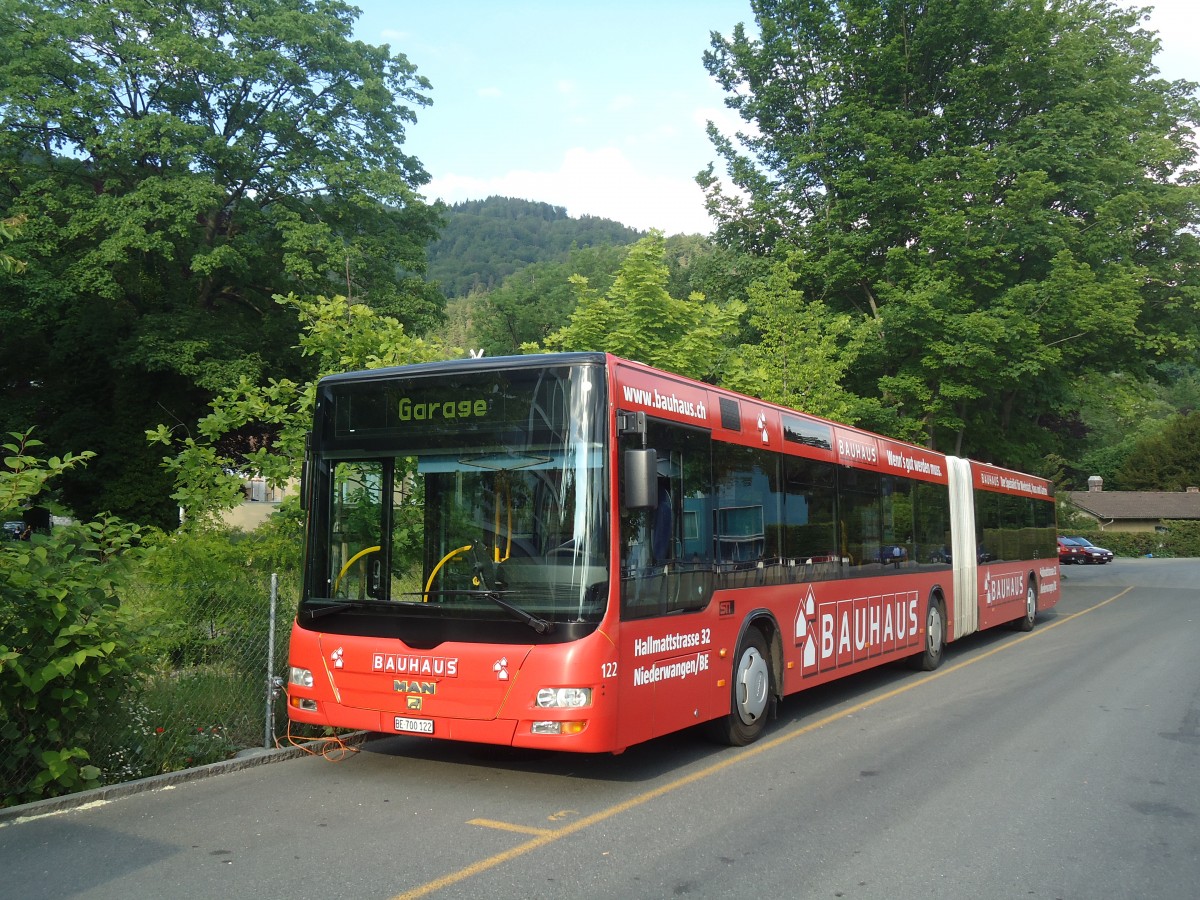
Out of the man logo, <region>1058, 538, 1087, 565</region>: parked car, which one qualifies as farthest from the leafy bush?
<region>1058, 538, 1087, 565</region>: parked car

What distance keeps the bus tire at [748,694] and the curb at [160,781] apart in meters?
3.11

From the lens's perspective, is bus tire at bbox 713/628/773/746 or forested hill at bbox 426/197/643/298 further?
forested hill at bbox 426/197/643/298

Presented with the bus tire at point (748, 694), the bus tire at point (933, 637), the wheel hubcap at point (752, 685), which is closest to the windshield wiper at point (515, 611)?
the bus tire at point (748, 694)

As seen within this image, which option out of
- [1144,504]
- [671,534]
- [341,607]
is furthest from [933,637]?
[1144,504]

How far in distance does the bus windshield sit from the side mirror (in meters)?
0.20

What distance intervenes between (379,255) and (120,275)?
22.4ft

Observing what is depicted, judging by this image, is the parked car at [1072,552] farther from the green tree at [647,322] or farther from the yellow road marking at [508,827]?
the yellow road marking at [508,827]

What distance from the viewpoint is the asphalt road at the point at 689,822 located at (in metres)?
5.19

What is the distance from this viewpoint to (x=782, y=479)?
985 centimetres

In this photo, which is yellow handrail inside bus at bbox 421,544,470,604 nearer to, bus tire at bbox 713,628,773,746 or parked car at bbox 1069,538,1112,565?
bus tire at bbox 713,628,773,746

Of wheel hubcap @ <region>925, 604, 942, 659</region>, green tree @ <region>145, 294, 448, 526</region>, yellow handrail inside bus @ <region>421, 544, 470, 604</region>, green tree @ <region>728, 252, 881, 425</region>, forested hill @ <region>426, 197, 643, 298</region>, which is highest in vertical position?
forested hill @ <region>426, 197, 643, 298</region>

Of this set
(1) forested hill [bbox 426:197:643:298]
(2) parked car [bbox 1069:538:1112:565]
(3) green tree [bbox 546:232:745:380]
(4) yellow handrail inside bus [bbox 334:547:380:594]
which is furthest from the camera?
A: (1) forested hill [bbox 426:197:643:298]

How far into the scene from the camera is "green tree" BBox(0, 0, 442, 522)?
25938 millimetres

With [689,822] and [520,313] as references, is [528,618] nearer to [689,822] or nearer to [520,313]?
[689,822]
